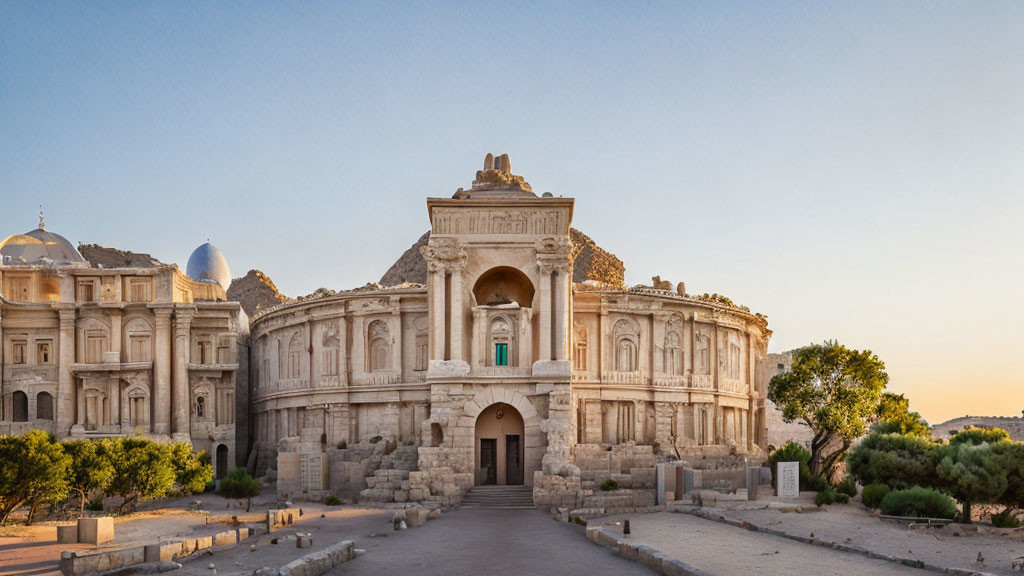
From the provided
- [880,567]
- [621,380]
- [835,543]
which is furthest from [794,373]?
[880,567]

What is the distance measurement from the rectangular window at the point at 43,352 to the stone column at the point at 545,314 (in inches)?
1205

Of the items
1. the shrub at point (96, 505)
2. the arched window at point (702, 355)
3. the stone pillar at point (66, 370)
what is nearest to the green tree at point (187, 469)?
the shrub at point (96, 505)

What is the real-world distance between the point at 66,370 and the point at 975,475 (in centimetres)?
4865

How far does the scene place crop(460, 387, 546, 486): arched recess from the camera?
45.5m

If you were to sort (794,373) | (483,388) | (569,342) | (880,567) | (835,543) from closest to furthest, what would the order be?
(880,567)
(835,543)
(483,388)
(569,342)
(794,373)

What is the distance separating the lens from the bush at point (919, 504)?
3631 cm

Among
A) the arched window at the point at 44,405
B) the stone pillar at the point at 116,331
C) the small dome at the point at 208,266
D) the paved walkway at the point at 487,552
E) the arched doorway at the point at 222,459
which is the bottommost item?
the arched doorway at the point at 222,459

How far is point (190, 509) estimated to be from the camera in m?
41.7

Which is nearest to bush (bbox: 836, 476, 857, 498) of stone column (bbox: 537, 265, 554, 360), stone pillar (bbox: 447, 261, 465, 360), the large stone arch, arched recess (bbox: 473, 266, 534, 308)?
the large stone arch

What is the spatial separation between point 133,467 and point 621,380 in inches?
1106

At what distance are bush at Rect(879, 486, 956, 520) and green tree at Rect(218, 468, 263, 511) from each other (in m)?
28.7

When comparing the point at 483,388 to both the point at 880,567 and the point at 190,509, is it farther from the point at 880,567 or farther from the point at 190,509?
the point at 880,567

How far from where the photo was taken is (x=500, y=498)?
42.9 metres

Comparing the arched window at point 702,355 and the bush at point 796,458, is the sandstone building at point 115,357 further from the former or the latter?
the bush at point 796,458
